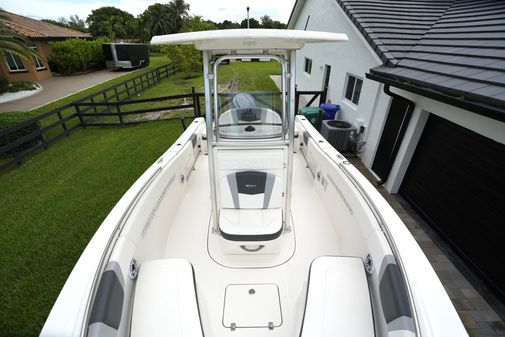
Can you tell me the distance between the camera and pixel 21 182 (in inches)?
173

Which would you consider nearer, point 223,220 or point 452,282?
point 223,220

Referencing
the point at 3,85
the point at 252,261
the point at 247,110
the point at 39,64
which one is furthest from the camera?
the point at 39,64

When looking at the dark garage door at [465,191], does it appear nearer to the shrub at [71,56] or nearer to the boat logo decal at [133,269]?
the boat logo decal at [133,269]

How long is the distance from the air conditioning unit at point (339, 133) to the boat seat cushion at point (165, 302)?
4470mm

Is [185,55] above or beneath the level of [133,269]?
above

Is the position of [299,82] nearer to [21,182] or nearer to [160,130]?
[160,130]

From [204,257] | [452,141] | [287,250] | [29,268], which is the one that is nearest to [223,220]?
[204,257]

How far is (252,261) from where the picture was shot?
7.21ft

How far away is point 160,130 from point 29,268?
15.4 feet

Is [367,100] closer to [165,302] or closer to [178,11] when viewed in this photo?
[165,302]

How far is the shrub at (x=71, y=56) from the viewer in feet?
56.5

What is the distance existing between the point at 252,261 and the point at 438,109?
131 inches

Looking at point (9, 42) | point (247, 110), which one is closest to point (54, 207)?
point (247, 110)

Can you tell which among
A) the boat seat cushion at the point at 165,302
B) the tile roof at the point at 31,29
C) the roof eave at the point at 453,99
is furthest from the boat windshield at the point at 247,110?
the tile roof at the point at 31,29
